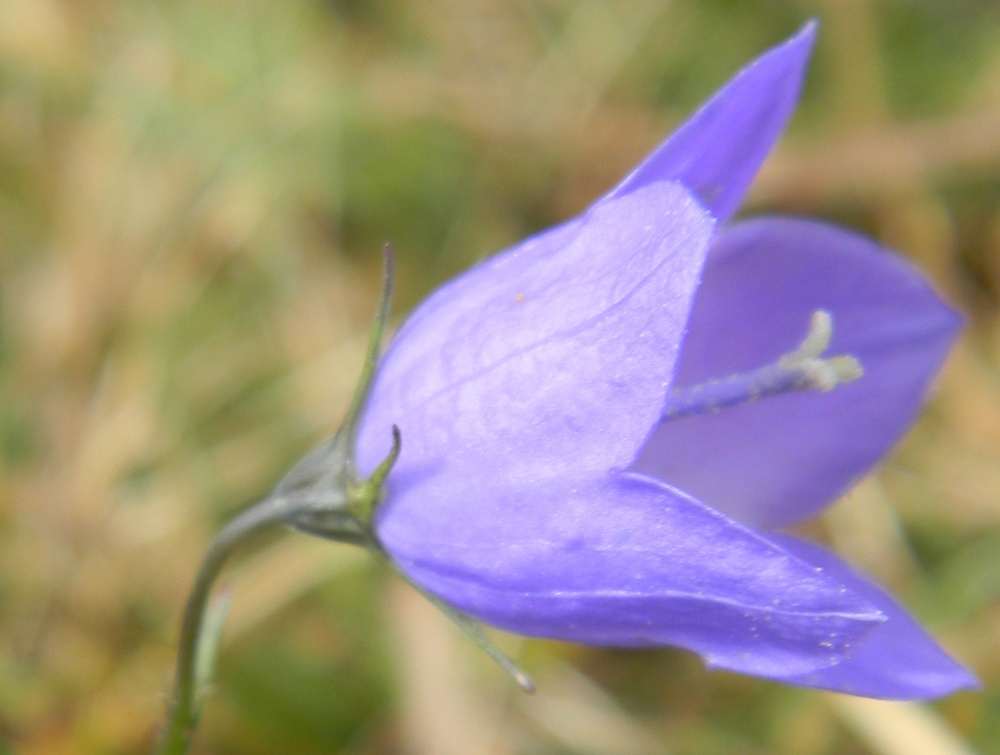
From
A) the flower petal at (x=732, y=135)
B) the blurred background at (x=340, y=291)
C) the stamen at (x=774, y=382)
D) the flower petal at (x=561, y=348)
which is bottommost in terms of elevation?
the blurred background at (x=340, y=291)

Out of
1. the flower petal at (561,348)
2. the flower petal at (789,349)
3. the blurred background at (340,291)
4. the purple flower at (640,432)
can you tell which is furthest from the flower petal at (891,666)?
the blurred background at (340,291)

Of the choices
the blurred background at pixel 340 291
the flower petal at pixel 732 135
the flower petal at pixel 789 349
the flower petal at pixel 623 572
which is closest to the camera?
the flower petal at pixel 623 572

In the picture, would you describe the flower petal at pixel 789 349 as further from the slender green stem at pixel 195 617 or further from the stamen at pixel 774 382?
the slender green stem at pixel 195 617

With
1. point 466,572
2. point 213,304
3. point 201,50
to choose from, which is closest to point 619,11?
point 201,50

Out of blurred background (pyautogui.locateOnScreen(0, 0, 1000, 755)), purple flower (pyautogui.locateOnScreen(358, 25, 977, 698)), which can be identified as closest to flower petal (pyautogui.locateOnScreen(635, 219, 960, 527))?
purple flower (pyautogui.locateOnScreen(358, 25, 977, 698))

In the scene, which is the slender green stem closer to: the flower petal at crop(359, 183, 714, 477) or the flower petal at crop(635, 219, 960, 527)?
the flower petal at crop(359, 183, 714, 477)

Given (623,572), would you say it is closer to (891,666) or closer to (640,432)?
(640,432)
